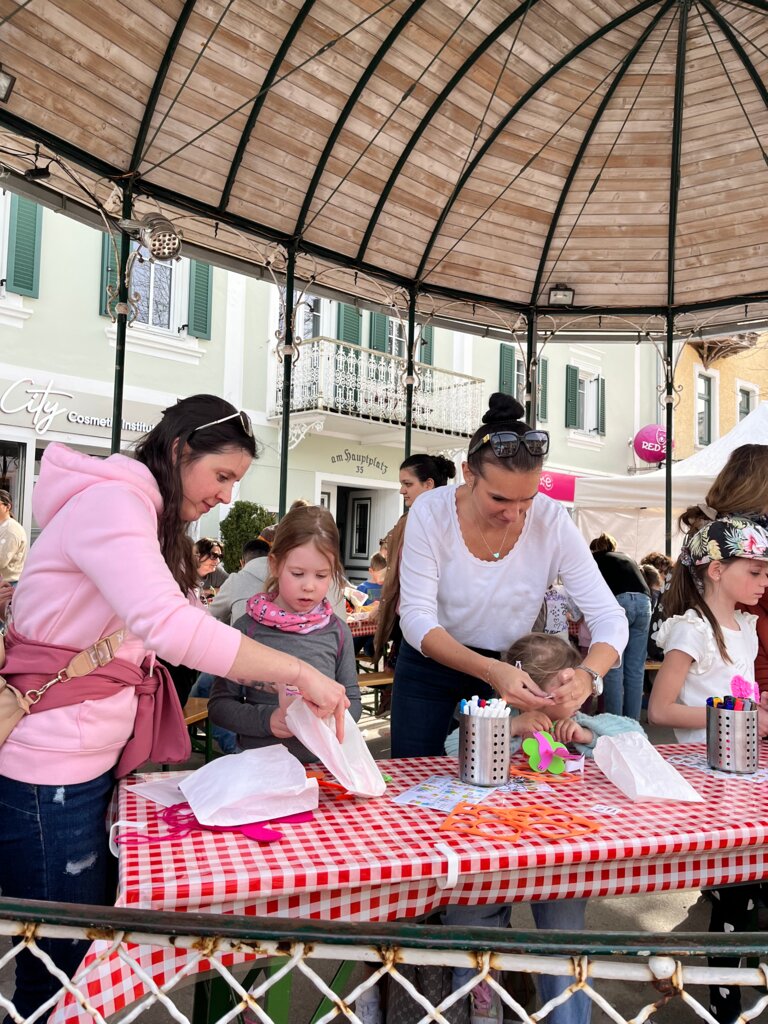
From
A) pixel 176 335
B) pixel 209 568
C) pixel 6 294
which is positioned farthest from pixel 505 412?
pixel 176 335

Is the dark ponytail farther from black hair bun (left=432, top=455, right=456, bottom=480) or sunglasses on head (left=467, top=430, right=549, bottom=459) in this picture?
black hair bun (left=432, top=455, right=456, bottom=480)

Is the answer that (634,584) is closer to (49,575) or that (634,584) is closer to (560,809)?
(560,809)

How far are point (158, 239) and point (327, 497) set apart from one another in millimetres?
11447

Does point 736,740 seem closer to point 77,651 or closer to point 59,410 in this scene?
point 77,651

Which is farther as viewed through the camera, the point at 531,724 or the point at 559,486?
the point at 559,486

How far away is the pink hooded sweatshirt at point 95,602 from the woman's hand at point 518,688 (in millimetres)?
870

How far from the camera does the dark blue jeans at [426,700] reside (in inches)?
104

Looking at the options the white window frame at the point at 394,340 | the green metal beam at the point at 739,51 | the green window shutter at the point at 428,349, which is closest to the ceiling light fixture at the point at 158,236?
the green metal beam at the point at 739,51

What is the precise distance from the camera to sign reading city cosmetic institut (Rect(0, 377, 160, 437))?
11.2 m

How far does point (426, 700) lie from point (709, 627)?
0.96 metres

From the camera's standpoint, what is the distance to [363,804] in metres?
1.76

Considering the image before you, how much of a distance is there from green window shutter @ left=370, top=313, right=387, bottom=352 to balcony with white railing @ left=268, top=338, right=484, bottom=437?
0.38m

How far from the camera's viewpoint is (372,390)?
1501 centimetres

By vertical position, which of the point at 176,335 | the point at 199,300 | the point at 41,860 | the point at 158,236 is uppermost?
the point at 199,300
